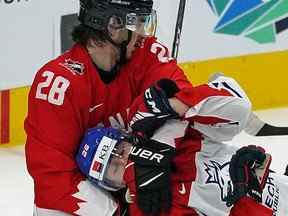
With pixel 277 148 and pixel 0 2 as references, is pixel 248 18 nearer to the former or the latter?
pixel 277 148

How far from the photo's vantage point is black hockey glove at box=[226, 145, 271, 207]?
6.53 ft

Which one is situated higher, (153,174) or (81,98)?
(81,98)

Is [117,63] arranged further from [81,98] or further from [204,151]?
[204,151]

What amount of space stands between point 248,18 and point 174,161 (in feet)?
7.22

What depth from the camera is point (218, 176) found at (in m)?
2.01

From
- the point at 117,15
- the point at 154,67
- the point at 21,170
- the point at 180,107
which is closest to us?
the point at 180,107

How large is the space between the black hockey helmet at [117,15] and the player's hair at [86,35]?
18 millimetres

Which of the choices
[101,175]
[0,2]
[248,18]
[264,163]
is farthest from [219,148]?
[248,18]

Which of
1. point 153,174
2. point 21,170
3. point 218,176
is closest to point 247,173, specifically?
point 218,176

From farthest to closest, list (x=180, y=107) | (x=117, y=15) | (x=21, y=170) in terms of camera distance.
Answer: (x=21, y=170) → (x=117, y=15) → (x=180, y=107)

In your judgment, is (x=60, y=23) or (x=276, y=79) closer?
(x=60, y=23)

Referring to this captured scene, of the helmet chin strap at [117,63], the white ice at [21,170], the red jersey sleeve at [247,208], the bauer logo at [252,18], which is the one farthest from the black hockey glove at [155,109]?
the bauer logo at [252,18]

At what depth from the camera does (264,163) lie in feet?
6.79

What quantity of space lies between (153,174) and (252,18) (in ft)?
7.46
